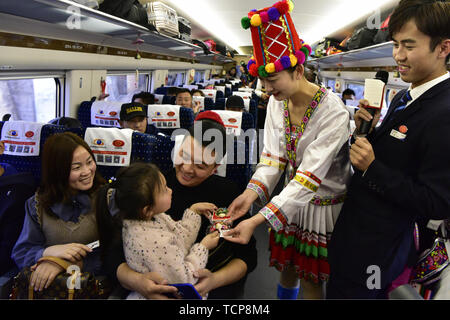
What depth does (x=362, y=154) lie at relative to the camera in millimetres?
1173

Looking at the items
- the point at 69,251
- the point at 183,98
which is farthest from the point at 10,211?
the point at 183,98

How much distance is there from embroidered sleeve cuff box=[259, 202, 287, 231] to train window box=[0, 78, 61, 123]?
3.53m

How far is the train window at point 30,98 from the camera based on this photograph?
3666mm

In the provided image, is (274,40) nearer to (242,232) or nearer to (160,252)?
(242,232)

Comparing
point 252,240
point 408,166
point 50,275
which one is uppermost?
point 408,166

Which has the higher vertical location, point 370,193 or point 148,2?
point 148,2

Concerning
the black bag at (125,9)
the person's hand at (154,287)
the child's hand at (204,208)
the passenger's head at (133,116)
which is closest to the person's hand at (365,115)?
the child's hand at (204,208)

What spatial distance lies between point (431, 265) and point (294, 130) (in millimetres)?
814

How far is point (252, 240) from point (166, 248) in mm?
519

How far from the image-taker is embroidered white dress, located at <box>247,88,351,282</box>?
1.41 meters

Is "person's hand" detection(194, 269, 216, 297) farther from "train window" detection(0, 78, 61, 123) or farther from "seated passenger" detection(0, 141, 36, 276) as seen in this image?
"train window" detection(0, 78, 61, 123)
